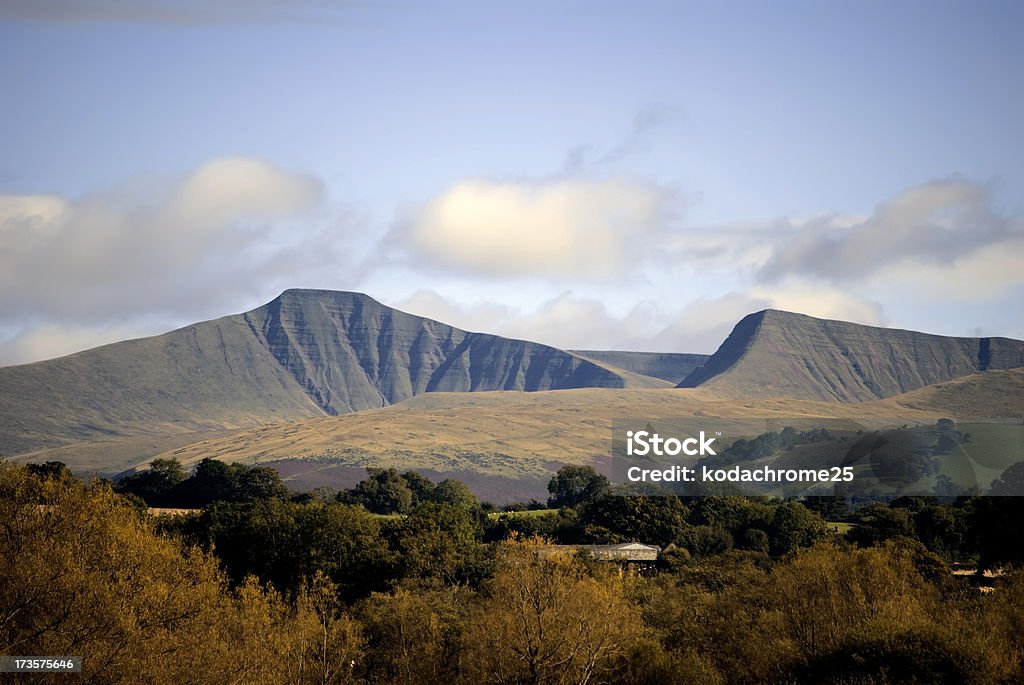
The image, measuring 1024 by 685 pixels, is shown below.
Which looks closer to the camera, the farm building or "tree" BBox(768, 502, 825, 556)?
the farm building

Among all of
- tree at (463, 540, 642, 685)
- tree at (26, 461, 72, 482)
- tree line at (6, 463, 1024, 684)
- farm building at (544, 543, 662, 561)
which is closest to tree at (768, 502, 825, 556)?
farm building at (544, 543, 662, 561)

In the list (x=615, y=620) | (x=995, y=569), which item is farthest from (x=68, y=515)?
(x=995, y=569)

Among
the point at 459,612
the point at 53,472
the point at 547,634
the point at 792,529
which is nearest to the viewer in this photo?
the point at 547,634

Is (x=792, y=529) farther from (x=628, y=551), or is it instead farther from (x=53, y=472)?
(x=53, y=472)

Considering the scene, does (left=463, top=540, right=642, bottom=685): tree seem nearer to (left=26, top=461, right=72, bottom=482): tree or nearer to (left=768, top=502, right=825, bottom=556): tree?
(left=26, top=461, right=72, bottom=482): tree

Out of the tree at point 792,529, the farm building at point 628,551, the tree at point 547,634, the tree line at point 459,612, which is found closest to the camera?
the tree line at point 459,612

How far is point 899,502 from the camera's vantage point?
191 m

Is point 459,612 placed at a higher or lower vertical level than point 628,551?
higher

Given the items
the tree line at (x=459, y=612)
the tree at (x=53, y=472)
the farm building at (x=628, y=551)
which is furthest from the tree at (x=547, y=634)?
the farm building at (x=628, y=551)

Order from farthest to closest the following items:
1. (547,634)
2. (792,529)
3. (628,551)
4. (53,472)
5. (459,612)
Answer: (792,529)
(628,551)
(53,472)
(459,612)
(547,634)

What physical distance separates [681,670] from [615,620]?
22.1 feet

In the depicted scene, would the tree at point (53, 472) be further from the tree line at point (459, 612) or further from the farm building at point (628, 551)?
the farm building at point (628, 551)

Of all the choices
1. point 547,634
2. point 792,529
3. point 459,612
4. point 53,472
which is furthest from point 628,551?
point 547,634

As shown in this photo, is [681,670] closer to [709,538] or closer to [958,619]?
[958,619]
